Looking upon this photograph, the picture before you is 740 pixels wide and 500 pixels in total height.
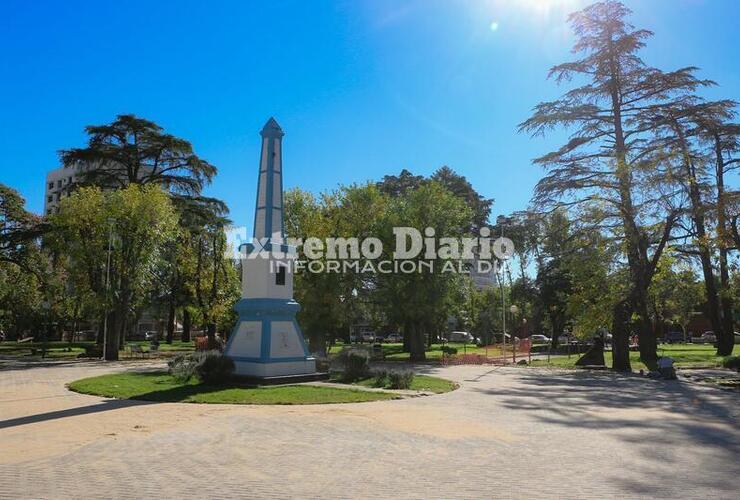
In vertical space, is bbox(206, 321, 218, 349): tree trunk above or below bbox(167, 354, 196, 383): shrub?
above

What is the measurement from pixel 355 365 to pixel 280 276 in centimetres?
394

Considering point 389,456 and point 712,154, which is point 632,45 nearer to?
point 712,154

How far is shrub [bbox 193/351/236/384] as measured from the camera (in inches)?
661

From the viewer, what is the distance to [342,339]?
7131cm

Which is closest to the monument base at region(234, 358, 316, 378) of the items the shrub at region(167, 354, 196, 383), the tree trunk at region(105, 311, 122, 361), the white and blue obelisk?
the white and blue obelisk

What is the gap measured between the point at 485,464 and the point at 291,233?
27.4 metres

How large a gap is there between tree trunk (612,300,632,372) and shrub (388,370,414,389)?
12.7m

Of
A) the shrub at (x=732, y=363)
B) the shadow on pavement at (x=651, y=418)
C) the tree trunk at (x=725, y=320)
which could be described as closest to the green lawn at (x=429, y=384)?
the shadow on pavement at (x=651, y=418)

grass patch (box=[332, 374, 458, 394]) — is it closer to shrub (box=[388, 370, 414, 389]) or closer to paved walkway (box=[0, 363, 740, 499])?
shrub (box=[388, 370, 414, 389])

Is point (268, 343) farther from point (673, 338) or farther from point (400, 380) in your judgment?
point (673, 338)

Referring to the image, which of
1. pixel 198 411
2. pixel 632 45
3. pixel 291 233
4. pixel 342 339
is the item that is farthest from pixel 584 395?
pixel 342 339

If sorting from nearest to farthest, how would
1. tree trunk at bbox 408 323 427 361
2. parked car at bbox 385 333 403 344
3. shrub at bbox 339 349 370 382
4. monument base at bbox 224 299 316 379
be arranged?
1. monument base at bbox 224 299 316 379
2. shrub at bbox 339 349 370 382
3. tree trunk at bbox 408 323 427 361
4. parked car at bbox 385 333 403 344

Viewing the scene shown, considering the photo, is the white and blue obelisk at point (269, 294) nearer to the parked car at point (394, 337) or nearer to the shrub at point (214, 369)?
the shrub at point (214, 369)

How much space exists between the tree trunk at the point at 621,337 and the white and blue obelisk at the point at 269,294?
1448cm
